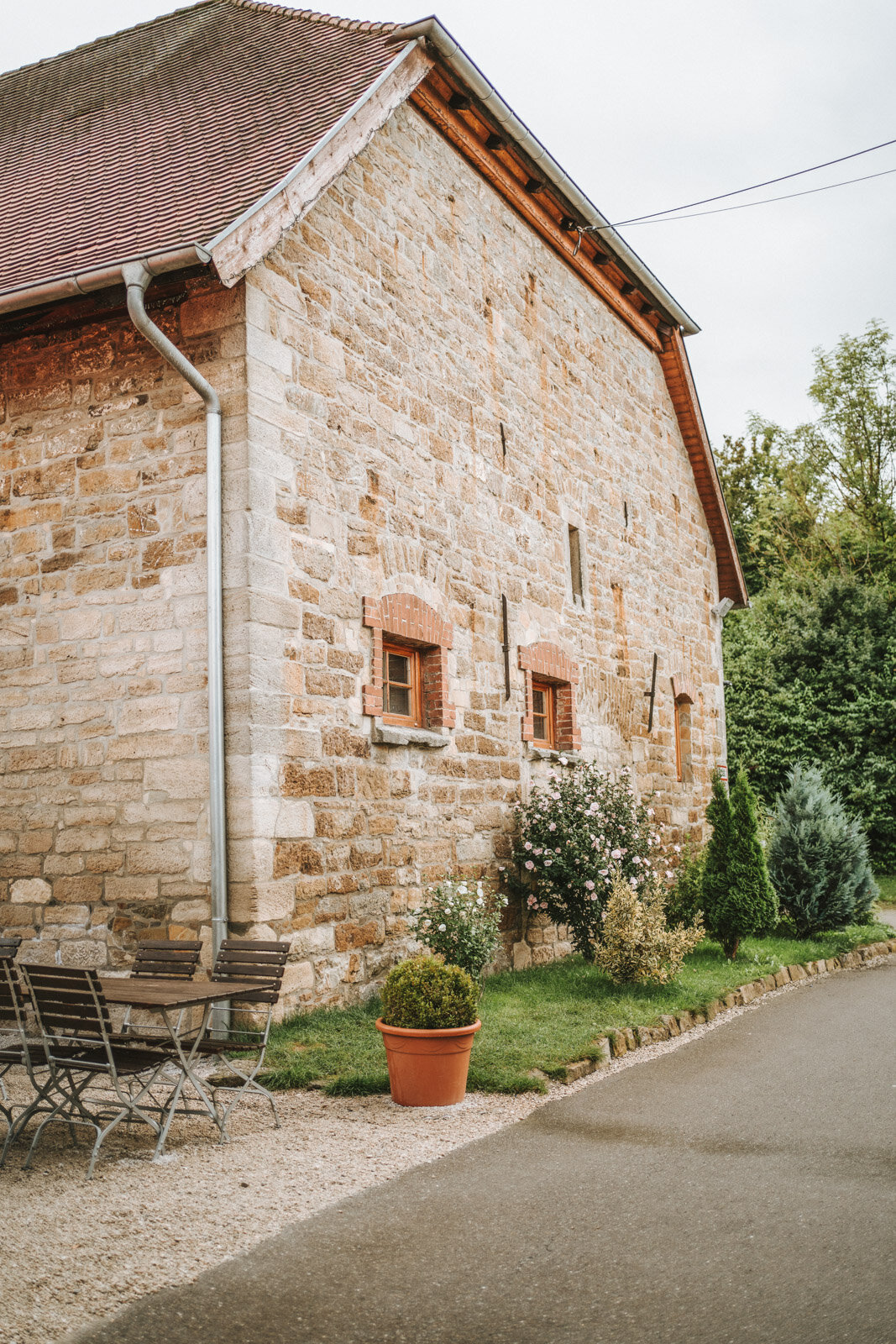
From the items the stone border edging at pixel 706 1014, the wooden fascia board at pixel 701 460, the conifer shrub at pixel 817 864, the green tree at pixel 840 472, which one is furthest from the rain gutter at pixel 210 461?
the green tree at pixel 840 472

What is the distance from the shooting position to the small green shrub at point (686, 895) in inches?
412

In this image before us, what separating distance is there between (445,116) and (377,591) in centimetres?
437

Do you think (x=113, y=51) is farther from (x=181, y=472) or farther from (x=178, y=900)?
(x=178, y=900)

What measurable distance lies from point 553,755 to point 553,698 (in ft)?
2.44

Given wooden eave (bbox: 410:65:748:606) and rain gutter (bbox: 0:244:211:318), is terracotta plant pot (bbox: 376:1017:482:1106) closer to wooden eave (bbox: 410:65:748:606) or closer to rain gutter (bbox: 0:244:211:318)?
rain gutter (bbox: 0:244:211:318)

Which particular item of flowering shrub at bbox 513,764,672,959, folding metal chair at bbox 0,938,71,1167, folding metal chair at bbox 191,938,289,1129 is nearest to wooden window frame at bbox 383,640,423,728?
flowering shrub at bbox 513,764,672,959

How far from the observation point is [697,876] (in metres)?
10.9

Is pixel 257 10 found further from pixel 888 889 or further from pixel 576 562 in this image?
pixel 888 889

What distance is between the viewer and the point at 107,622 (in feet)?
22.3

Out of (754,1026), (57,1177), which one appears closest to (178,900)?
(57,1177)

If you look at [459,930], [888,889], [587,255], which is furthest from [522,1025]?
[888,889]

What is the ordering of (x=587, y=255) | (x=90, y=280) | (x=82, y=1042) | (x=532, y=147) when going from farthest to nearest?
(x=587, y=255)
(x=532, y=147)
(x=90, y=280)
(x=82, y=1042)

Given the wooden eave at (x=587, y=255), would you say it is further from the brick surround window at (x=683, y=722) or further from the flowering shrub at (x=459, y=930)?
the flowering shrub at (x=459, y=930)

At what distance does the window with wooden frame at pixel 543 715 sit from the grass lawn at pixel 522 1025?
6.67ft
